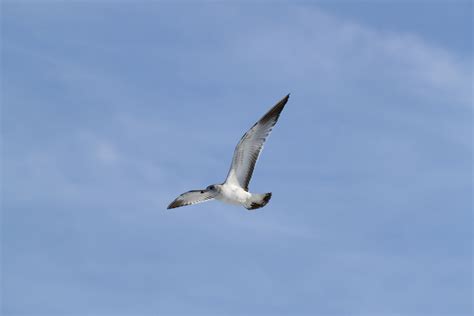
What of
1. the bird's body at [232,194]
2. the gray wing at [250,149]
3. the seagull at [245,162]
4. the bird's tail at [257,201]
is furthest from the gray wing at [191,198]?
the bird's tail at [257,201]

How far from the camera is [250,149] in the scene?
113 feet

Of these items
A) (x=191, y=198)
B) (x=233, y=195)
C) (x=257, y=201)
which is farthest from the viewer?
(x=191, y=198)

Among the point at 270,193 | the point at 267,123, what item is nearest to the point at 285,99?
the point at 267,123

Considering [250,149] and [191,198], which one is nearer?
[250,149]

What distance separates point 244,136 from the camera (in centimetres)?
3419

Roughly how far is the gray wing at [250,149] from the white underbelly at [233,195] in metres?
0.35

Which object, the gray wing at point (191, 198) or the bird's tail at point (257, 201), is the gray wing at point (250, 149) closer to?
the bird's tail at point (257, 201)

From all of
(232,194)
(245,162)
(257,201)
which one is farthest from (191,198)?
(257,201)

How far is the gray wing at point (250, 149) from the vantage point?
34375mm

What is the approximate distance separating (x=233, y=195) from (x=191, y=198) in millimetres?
2520

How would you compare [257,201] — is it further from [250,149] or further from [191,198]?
[191,198]

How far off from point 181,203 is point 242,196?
3201 mm

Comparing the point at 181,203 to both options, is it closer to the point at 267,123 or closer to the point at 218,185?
the point at 218,185

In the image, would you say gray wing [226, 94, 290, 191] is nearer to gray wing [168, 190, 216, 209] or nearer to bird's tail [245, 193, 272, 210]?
bird's tail [245, 193, 272, 210]
